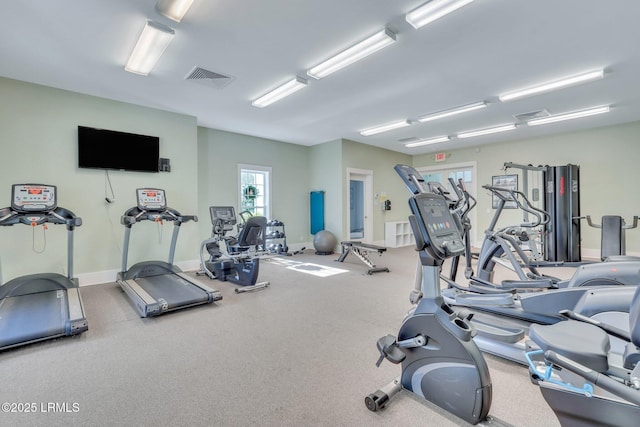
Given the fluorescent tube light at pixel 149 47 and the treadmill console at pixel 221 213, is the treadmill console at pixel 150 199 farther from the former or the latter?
the fluorescent tube light at pixel 149 47

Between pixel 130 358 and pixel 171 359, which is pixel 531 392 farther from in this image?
pixel 130 358

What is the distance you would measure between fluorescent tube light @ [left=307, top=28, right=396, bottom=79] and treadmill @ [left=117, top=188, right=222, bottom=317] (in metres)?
2.89

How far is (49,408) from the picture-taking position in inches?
70.6

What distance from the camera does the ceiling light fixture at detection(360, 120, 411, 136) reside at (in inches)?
232

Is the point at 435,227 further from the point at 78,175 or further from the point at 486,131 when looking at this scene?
the point at 486,131

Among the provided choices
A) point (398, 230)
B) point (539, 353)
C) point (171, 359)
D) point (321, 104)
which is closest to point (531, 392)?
point (539, 353)

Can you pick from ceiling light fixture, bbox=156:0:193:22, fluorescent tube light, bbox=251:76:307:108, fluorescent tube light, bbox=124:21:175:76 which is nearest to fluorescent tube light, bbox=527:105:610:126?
fluorescent tube light, bbox=251:76:307:108

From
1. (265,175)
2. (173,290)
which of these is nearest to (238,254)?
(173,290)

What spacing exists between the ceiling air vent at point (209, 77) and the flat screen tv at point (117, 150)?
5.57 feet

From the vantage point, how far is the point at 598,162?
6367 millimetres

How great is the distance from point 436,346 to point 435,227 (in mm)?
657

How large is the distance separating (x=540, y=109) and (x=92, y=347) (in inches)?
273

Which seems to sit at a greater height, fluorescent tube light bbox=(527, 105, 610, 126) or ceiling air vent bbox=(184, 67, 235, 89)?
fluorescent tube light bbox=(527, 105, 610, 126)

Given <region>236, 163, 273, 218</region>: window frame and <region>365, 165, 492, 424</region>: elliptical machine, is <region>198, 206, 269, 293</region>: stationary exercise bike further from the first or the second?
<region>365, 165, 492, 424</region>: elliptical machine
